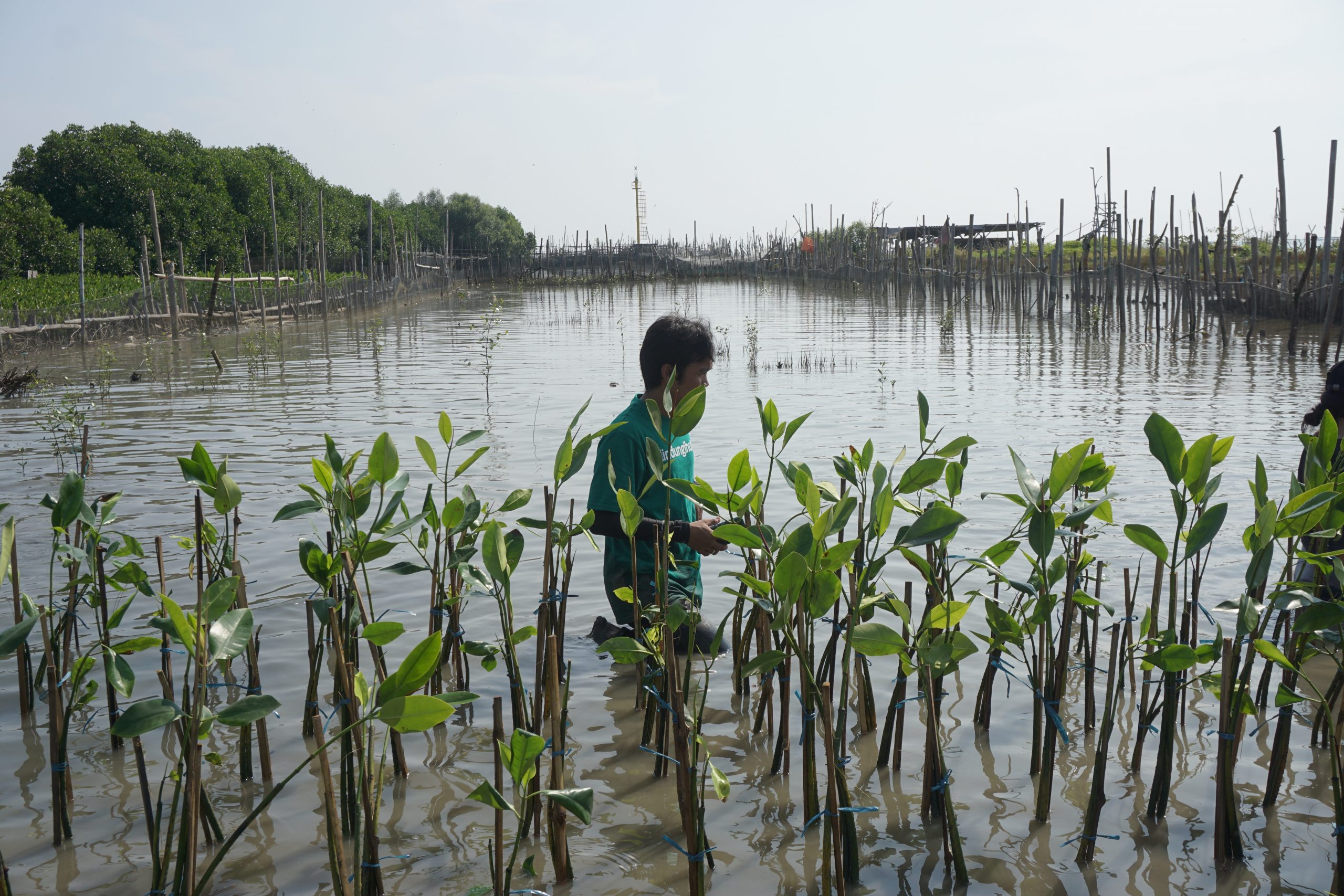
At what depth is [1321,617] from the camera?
69.6 inches

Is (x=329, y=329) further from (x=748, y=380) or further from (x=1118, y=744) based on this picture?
(x=1118, y=744)

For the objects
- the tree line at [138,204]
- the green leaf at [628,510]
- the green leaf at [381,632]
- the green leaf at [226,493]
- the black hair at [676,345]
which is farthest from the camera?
the tree line at [138,204]

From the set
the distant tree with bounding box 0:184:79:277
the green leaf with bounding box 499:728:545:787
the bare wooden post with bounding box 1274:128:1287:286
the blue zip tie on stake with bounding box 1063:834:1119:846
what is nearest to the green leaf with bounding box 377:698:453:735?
the green leaf with bounding box 499:728:545:787

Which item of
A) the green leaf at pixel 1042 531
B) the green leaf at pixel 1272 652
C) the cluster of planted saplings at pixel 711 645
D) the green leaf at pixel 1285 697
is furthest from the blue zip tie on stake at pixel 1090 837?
the green leaf at pixel 1042 531

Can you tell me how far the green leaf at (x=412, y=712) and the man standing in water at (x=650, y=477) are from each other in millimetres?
1577

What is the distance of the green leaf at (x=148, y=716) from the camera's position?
1345 mm

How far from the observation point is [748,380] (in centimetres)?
1175

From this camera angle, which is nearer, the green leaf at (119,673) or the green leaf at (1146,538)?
the green leaf at (119,673)

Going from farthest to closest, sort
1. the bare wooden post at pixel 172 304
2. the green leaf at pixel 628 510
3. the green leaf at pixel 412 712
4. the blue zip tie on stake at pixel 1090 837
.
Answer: the bare wooden post at pixel 172 304 → the blue zip tie on stake at pixel 1090 837 → the green leaf at pixel 628 510 → the green leaf at pixel 412 712

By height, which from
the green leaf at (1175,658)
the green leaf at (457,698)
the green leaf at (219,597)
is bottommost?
the green leaf at (1175,658)

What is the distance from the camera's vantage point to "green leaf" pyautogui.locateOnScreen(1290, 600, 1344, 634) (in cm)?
176

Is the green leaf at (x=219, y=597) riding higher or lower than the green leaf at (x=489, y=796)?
higher

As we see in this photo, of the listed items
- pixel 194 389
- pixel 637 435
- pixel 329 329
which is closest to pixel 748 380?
pixel 194 389

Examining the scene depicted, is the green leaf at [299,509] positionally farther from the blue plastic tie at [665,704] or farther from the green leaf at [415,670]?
the blue plastic tie at [665,704]
